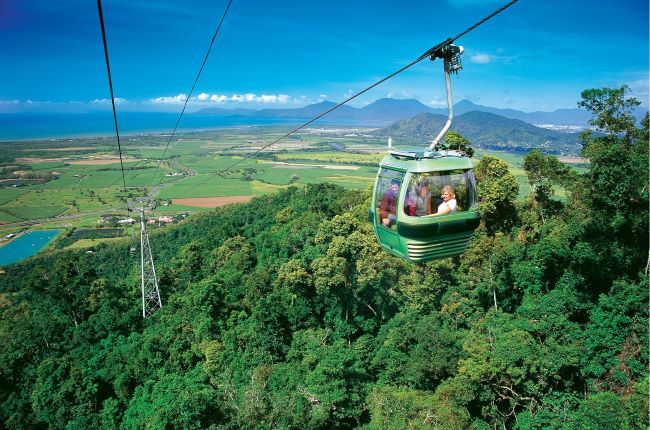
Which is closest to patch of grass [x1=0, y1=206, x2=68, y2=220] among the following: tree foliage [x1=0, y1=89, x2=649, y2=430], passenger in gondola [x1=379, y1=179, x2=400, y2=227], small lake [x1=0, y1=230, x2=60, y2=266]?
small lake [x1=0, y1=230, x2=60, y2=266]

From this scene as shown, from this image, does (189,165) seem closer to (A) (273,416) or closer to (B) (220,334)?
(B) (220,334)

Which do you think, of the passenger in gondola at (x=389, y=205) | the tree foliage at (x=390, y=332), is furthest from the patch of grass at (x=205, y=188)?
the passenger in gondola at (x=389, y=205)

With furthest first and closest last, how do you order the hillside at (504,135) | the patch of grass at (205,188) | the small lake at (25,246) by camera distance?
the patch of grass at (205,188)
the hillside at (504,135)
the small lake at (25,246)

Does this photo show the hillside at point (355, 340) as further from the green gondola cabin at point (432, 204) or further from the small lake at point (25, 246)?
the small lake at point (25, 246)

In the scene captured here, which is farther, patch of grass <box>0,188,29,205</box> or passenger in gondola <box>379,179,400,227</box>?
patch of grass <box>0,188,29,205</box>

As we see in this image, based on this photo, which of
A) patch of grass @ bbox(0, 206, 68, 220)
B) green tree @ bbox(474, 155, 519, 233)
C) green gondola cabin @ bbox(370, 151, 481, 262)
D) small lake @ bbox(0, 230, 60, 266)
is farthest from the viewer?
patch of grass @ bbox(0, 206, 68, 220)

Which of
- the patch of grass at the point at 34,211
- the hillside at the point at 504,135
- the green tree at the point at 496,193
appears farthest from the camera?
the patch of grass at the point at 34,211

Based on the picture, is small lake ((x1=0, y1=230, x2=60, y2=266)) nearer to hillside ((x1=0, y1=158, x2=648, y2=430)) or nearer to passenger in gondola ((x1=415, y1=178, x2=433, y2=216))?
hillside ((x1=0, y1=158, x2=648, y2=430))

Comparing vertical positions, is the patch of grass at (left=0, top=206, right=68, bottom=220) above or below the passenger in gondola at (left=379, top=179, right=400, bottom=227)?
below
